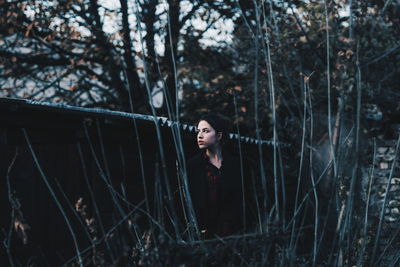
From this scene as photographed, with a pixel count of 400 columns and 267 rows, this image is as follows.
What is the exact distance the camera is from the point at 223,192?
196 inches

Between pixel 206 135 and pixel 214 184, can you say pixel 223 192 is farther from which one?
pixel 206 135

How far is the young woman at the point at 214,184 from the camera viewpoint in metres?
4.93

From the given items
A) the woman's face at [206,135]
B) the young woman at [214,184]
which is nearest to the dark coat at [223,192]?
the young woman at [214,184]

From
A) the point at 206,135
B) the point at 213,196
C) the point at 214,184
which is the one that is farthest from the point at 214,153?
the point at 213,196

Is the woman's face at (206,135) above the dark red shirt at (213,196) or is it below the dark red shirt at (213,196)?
above

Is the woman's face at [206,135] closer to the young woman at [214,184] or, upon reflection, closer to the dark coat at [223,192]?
the young woman at [214,184]

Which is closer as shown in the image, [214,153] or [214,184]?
[214,184]

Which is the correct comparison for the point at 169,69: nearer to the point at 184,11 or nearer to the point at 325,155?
the point at 184,11

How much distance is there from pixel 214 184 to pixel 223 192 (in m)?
0.11

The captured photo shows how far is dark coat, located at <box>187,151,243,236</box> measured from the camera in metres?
4.93

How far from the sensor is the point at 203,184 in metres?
4.95

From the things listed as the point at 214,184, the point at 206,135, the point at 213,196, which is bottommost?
the point at 213,196

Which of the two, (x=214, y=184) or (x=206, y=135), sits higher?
(x=206, y=135)

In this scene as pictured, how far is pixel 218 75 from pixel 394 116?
3937mm
